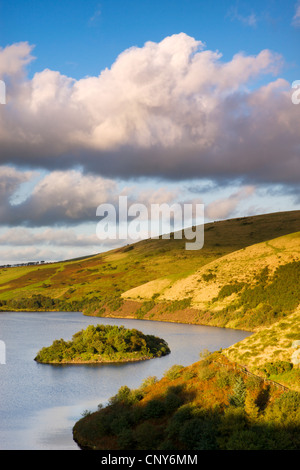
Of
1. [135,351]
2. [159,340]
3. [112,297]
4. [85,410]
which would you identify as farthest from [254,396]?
[112,297]

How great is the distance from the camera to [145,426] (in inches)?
1564

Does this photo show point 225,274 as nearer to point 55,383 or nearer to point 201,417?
point 55,383

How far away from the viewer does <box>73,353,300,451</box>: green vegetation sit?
120ft

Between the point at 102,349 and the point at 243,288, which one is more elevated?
the point at 243,288

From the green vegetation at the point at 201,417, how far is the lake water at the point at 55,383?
4.18m

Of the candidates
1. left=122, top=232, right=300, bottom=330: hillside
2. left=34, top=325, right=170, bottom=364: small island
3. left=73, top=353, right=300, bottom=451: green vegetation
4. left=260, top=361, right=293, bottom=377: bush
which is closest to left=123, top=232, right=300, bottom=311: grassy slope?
left=122, top=232, right=300, bottom=330: hillside

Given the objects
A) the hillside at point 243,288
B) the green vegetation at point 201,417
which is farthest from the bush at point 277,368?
the hillside at point 243,288

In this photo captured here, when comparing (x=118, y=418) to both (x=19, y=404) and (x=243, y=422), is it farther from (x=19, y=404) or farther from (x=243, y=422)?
(x=19, y=404)

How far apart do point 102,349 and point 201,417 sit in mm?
48879

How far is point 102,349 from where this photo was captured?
8694cm

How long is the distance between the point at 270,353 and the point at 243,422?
1442 centimetres

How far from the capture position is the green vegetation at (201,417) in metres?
36.6

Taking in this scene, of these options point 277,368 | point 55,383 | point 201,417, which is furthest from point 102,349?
point 201,417

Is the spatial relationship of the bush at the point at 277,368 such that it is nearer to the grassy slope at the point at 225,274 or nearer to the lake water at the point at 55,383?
the lake water at the point at 55,383
